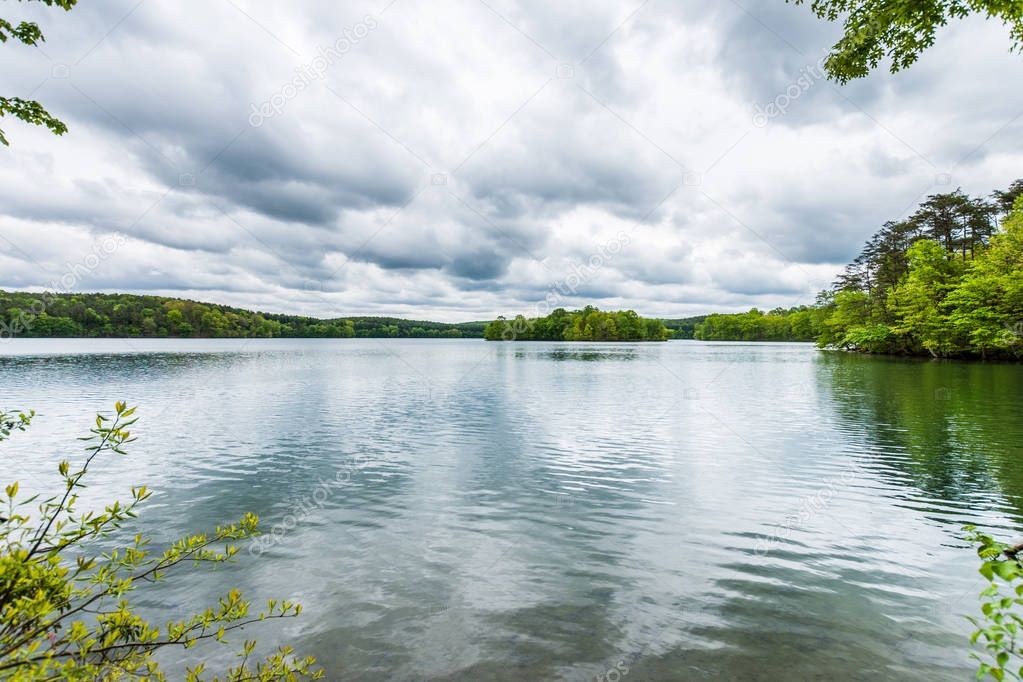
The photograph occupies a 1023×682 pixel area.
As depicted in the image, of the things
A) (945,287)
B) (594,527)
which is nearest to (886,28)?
(594,527)

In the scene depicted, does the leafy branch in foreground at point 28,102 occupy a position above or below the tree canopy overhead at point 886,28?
below

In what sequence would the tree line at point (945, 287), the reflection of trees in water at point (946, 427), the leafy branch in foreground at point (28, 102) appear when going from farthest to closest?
the tree line at point (945, 287)
the reflection of trees in water at point (946, 427)
the leafy branch in foreground at point (28, 102)

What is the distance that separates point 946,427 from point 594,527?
66.3 feet

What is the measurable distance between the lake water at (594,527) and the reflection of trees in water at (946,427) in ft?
0.58

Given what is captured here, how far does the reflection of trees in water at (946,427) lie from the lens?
47.4 feet

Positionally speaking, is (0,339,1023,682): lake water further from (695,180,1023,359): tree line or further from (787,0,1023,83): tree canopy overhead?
(695,180,1023,359): tree line

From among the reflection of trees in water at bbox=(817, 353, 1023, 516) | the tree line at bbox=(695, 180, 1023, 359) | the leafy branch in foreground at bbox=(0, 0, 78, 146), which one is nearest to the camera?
the leafy branch in foreground at bbox=(0, 0, 78, 146)

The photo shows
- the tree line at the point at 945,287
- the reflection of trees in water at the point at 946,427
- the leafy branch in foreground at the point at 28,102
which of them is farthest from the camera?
the tree line at the point at 945,287

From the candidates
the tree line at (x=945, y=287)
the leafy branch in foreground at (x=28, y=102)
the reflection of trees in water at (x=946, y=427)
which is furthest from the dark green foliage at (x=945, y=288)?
the leafy branch in foreground at (x=28, y=102)

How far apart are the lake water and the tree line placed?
3718 cm

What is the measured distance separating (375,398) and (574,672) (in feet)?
99.2

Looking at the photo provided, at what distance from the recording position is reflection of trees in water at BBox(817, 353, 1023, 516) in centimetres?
1446

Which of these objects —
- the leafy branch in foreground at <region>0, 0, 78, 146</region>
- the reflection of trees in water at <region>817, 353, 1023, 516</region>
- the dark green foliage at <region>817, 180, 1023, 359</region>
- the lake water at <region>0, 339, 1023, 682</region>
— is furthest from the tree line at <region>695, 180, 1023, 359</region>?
the leafy branch in foreground at <region>0, 0, 78, 146</region>

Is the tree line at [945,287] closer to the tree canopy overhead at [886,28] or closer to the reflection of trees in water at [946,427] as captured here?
the reflection of trees in water at [946,427]
